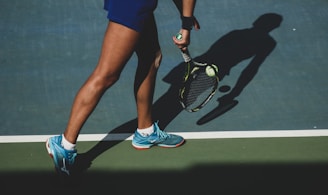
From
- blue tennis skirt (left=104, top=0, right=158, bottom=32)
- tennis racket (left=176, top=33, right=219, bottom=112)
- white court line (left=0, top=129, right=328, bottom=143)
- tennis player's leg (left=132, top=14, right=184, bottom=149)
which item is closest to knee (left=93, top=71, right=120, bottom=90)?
blue tennis skirt (left=104, top=0, right=158, bottom=32)

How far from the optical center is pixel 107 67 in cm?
421

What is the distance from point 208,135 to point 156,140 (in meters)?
0.56

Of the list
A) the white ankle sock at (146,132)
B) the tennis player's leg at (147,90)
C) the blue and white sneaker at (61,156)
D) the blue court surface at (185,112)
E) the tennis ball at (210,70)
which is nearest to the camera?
the blue and white sneaker at (61,156)

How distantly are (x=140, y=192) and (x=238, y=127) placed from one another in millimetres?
1477

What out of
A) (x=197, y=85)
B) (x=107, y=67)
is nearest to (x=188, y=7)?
(x=107, y=67)

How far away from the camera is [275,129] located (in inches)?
212

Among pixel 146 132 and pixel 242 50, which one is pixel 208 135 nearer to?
pixel 146 132

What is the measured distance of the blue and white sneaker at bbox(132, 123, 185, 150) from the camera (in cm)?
494

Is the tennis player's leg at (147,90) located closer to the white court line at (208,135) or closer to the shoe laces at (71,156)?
the white court line at (208,135)

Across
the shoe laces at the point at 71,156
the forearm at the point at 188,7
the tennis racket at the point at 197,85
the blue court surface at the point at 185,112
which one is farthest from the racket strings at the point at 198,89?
the shoe laces at the point at 71,156

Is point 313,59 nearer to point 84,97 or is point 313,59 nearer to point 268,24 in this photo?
point 268,24

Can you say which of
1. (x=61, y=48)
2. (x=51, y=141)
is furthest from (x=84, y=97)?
(x=61, y=48)

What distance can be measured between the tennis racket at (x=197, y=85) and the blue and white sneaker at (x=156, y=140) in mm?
302

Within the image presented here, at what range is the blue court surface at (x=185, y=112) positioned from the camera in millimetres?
4555
